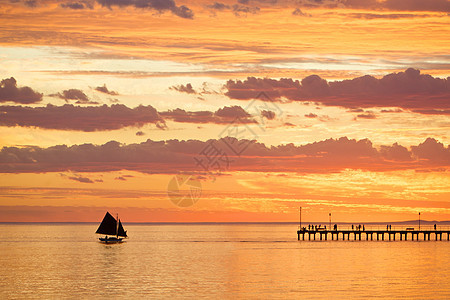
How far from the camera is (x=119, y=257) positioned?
496 feet

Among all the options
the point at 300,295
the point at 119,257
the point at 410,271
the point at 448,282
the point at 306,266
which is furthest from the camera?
the point at 119,257

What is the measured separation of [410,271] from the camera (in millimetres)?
113500

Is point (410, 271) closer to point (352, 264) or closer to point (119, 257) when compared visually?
point (352, 264)

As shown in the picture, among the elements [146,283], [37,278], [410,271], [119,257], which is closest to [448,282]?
[410,271]

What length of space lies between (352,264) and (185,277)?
3689 centimetres

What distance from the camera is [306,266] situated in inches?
4798

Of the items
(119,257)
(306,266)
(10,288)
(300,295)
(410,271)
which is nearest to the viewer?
(300,295)

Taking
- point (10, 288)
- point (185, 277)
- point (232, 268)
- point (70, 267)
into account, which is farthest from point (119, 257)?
point (10, 288)

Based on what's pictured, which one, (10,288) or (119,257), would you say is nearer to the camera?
(10,288)

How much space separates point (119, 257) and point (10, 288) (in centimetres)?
6171

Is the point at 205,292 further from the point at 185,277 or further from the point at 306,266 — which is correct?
the point at 306,266

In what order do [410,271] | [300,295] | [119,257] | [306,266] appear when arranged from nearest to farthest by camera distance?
[300,295]
[410,271]
[306,266]
[119,257]

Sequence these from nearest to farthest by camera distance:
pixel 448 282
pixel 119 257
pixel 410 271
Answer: pixel 448 282 < pixel 410 271 < pixel 119 257

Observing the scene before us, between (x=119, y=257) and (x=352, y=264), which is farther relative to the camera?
(x=119, y=257)
